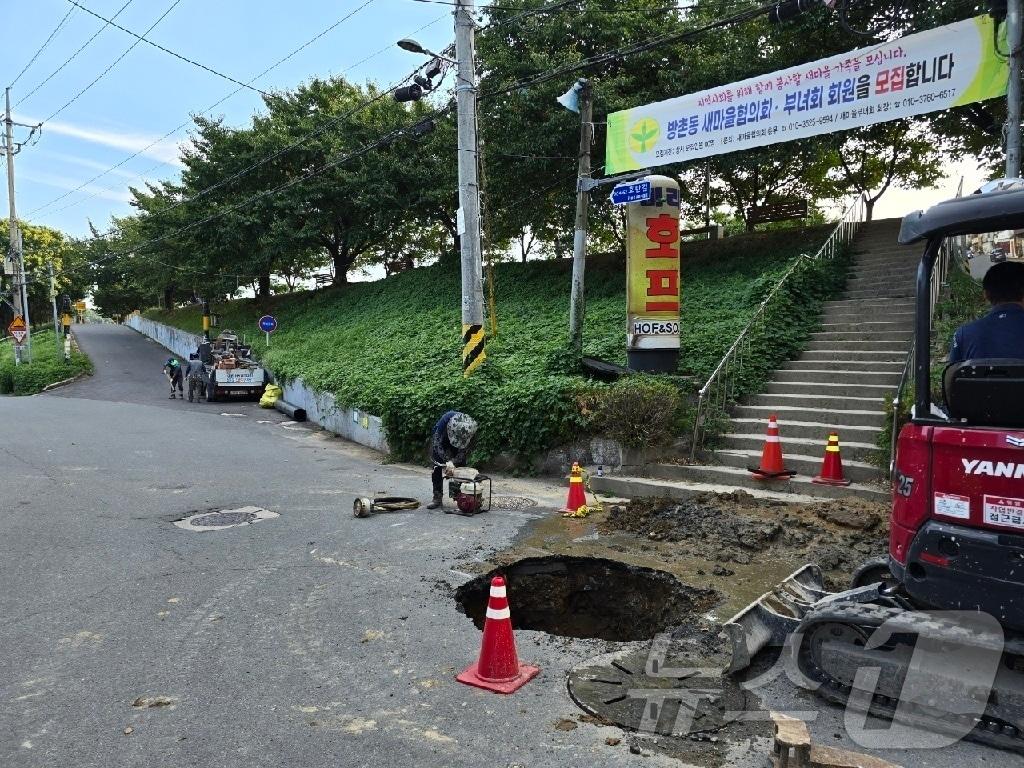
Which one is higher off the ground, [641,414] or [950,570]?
[641,414]

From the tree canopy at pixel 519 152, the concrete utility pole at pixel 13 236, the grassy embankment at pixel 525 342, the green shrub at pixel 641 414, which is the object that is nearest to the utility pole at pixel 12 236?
the concrete utility pole at pixel 13 236

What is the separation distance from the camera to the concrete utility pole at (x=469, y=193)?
12.6 meters

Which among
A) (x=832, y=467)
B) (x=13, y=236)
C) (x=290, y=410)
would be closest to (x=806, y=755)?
(x=832, y=467)

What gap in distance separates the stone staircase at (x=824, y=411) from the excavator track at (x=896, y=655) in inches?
170

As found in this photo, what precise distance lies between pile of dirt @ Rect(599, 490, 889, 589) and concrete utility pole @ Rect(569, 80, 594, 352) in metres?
4.89

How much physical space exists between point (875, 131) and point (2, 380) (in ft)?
110

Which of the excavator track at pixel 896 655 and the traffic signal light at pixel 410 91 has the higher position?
the traffic signal light at pixel 410 91

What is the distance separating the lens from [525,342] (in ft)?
48.9

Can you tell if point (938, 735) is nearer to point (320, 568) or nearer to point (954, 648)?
point (954, 648)

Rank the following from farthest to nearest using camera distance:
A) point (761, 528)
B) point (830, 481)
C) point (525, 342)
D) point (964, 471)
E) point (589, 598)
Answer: point (525, 342) < point (830, 481) < point (761, 528) < point (589, 598) < point (964, 471)

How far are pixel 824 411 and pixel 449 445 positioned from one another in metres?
5.25

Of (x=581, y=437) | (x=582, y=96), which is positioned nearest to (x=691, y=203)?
(x=582, y=96)

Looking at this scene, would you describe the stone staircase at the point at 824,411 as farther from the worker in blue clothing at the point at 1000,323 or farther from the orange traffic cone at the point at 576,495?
the worker in blue clothing at the point at 1000,323

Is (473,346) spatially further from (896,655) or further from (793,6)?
(896,655)
